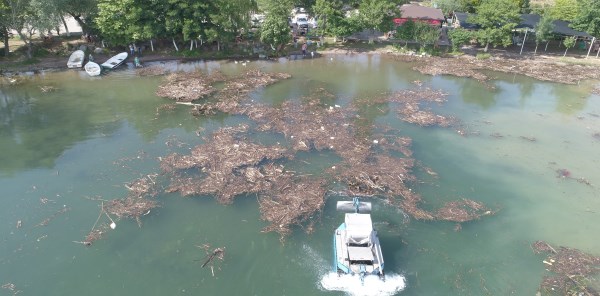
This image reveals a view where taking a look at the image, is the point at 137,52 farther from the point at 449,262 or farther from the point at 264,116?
the point at 449,262

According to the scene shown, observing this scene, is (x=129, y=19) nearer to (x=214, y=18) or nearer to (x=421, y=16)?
(x=214, y=18)

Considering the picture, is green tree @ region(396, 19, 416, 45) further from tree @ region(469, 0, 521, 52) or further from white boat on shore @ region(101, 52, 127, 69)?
white boat on shore @ region(101, 52, 127, 69)

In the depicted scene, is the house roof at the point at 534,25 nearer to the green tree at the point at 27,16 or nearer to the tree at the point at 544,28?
the tree at the point at 544,28

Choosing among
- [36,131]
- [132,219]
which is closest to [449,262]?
[132,219]

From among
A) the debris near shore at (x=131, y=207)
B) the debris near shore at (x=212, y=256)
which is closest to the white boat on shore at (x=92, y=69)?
the debris near shore at (x=131, y=207)

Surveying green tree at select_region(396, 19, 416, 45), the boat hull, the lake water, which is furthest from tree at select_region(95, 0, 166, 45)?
the boat hull
